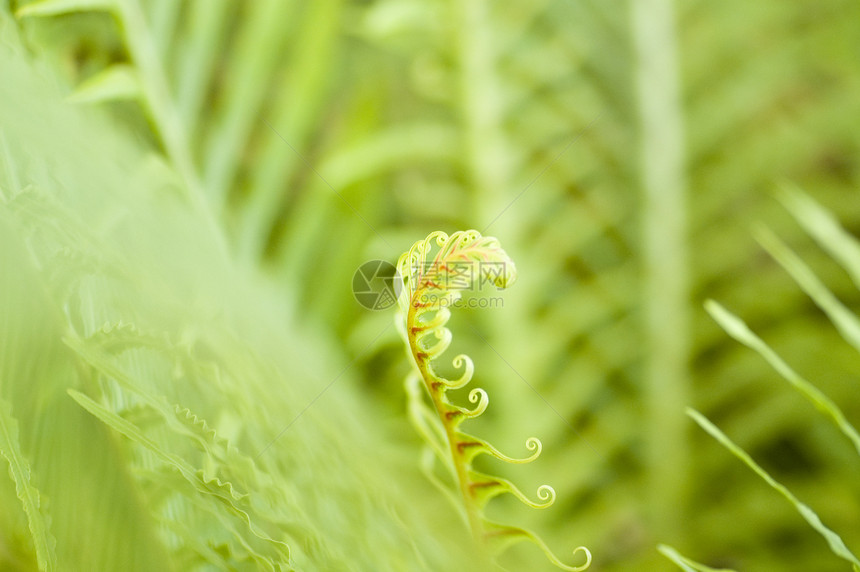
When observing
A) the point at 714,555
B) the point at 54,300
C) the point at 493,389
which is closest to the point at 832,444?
the point at 714,555

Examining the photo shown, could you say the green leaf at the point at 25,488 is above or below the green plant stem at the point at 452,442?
above

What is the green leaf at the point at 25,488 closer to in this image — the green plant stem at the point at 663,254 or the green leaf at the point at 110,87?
the green leaf at the point at 110,87

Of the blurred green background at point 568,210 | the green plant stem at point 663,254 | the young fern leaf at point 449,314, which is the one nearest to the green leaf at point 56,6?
the blurred green background at point 568,210

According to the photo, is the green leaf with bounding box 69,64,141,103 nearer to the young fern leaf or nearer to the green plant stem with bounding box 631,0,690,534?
the young fern leaf

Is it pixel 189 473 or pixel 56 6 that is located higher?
pixel 56 6

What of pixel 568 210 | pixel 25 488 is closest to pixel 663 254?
pixel 568 210

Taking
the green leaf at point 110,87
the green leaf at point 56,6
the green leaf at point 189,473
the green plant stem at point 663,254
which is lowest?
the green plant stem at point 663,254

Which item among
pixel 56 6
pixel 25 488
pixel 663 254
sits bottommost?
pixel 663 254

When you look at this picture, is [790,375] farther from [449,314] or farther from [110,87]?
[110,87]

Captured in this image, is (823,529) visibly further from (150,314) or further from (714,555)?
(714,555)

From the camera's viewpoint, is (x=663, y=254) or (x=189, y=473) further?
(x=663, y=254)
